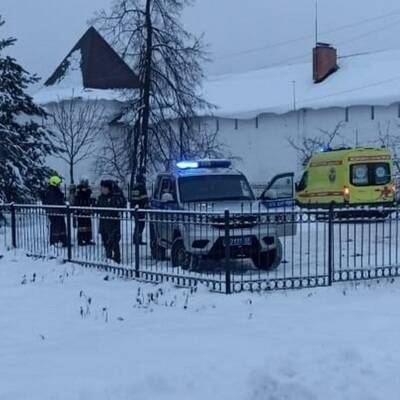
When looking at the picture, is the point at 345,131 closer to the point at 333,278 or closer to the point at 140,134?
the point at 140,134

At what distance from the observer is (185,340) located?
23.8 feet

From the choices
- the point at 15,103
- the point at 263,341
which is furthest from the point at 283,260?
the point at 15,103

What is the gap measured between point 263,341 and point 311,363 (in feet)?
3.45

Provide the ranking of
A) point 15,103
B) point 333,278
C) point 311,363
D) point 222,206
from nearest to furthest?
1. point 311,363
2. point 333,278
3. point 222,206
4. point 15,103

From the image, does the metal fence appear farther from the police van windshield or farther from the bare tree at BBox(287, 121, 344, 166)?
the bare tree at BBox(287, 121, 344, 166)

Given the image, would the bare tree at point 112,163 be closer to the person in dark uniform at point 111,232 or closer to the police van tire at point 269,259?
the person in dark uniform at point 111,232

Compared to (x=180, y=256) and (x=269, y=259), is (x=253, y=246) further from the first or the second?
(x=180, y=256)

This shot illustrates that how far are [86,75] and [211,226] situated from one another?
49767 mm

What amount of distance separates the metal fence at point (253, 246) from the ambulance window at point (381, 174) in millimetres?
15138

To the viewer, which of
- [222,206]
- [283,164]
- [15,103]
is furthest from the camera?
[283,164]

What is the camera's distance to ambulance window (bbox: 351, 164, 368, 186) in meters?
26.0

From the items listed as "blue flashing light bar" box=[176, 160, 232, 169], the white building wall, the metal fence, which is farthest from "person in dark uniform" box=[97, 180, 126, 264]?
the white building wall

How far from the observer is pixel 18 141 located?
76.3 ft

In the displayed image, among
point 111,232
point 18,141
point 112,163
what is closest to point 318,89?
point 112,163
